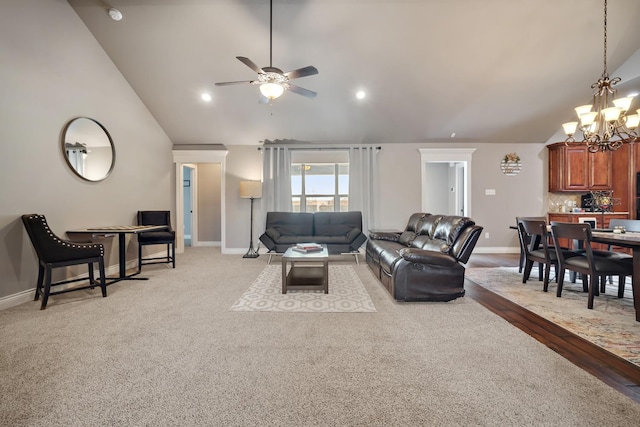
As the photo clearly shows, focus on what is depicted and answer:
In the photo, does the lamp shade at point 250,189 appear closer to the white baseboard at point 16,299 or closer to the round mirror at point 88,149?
the round mirror at point 88,149

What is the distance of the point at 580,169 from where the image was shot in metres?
5.54

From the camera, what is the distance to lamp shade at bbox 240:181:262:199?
558cm

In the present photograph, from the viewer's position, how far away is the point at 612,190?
17.8ft

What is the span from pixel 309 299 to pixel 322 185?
3.83m

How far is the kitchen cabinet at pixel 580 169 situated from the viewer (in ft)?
17.9

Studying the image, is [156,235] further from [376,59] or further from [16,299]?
[376,59]

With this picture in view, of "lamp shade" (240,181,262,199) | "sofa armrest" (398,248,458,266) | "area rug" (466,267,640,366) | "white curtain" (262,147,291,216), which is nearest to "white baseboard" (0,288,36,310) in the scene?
"lamp shade" (240,181,262,199)

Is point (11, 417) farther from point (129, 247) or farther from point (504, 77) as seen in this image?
point (504, 77)

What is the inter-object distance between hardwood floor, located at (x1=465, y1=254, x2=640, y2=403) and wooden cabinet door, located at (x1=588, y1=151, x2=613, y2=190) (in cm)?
436

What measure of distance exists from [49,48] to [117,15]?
90 centimetres

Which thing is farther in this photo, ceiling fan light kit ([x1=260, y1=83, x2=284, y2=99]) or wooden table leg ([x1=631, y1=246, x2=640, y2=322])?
ceiling fan light kit ([x1=260, y1=83, x2=284, y2=99])

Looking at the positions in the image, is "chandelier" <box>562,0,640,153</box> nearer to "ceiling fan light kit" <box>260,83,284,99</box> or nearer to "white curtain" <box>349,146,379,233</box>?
"white curtain" <box>349,146,379,233</box>

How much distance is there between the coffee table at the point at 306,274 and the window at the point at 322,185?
280 cm

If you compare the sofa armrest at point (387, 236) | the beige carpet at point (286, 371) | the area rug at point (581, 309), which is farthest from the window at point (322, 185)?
the beige carpet at point (286, 371)
